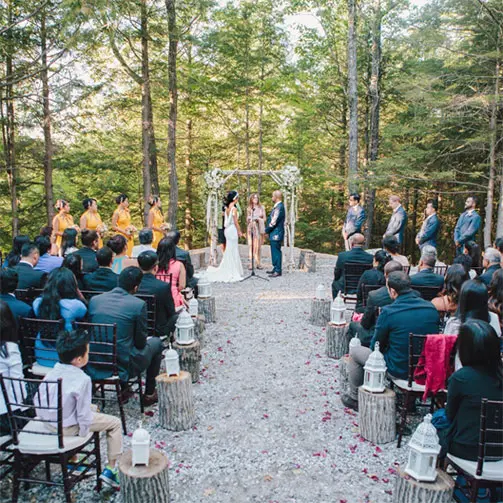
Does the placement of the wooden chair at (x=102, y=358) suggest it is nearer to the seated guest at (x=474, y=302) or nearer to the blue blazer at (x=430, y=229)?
the seated guest at (x=474, y=302)

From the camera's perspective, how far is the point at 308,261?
441 inches

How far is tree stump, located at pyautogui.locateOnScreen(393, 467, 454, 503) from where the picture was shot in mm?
2361

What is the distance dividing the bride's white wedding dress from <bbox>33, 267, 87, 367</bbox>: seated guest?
6.31 m

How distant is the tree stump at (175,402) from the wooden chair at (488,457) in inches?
85.3

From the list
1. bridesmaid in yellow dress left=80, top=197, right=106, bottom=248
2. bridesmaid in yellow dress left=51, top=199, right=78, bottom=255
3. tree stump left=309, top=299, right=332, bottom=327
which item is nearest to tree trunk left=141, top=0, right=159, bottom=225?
bridesmaid in yellow dress left=51, top=199, right=78, bottom=255

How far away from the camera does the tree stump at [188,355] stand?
14.3ft

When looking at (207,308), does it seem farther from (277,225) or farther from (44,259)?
(277,225)

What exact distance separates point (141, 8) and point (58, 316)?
11.2 meters

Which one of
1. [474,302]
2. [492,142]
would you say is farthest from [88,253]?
[492,142]

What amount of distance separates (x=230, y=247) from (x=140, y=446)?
24.6 feet

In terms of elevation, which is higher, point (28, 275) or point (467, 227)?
point (467, 227)

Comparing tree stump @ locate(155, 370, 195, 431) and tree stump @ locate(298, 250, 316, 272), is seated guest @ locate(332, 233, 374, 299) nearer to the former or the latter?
tree stump @ locate(155, 370, 195, 431)

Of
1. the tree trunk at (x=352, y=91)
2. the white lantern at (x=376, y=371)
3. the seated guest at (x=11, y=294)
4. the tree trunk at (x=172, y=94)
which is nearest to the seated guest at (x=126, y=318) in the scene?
the seated guest at (x=11, y=294)

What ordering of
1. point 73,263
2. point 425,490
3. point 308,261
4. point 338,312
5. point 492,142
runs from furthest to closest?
1. point 308,261
2. point 492,142
3. point 338,312
4. point 73,263
5. point 425,490
